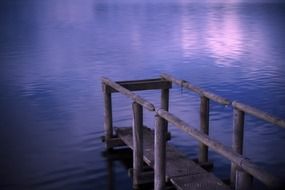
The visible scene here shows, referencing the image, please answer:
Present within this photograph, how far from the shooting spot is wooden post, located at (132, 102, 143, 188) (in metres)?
12.1

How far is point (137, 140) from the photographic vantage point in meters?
12.3

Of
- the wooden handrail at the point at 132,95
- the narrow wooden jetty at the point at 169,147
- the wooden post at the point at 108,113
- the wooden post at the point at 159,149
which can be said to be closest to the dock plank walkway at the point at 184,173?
the narrow wooden jetty at the point at 169,147

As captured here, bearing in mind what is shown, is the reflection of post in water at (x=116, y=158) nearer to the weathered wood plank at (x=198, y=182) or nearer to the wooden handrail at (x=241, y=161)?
the weathered wood plank at (x=198, y=182)

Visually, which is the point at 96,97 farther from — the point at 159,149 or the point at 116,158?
the point at 159,149

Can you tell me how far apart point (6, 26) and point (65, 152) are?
208 feet

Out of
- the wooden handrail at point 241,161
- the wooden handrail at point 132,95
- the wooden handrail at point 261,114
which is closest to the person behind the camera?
the wooden handrail at point 241,161

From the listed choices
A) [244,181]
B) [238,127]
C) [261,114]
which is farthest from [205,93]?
[244,181]

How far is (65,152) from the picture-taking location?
16250 millimetres

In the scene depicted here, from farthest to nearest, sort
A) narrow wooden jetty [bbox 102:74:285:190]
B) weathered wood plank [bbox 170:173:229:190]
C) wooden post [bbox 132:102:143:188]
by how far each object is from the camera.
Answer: wooden post [bbox 132:102:143:188] < weathered wood plank [bbox 170:173:229:190] < narrow wooden jetty [bbox 102:74:285:190]

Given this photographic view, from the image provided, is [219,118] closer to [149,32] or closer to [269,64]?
[269,64]

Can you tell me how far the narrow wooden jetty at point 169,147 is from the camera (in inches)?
365

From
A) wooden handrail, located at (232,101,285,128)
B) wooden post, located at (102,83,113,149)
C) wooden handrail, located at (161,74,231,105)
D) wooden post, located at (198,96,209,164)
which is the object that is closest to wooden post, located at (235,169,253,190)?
wooden handrail, located at (232,101,285,128)

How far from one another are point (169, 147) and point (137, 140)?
190 cm

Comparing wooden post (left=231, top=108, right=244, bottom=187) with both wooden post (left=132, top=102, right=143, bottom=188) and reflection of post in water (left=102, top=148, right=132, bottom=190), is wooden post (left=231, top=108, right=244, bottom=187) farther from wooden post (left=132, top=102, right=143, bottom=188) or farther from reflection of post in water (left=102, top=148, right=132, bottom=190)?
reflection of post in water (left=102, top=148, right=132, bottom=190)
